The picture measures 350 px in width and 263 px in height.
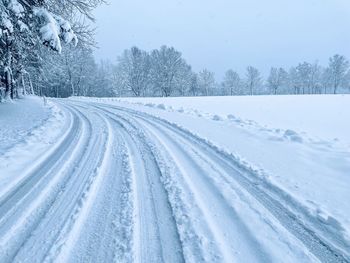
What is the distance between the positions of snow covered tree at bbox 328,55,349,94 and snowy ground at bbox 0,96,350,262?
71.9 metres

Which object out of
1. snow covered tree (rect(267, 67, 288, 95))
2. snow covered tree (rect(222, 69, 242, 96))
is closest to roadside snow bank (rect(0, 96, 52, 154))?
snow covered tree (rect(222, 69, 242, 96))

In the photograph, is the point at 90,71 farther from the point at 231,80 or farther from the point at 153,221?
the point at 153,221

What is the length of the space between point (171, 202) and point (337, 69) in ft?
257

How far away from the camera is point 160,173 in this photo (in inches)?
231

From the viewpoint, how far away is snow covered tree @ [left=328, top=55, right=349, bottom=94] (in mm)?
68625

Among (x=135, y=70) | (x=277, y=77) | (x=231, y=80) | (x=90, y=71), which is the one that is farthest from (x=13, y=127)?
(x=277, y=77)

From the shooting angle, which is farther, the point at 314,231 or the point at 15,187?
the point at 15,187

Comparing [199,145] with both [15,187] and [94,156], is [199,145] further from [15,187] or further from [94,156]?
[15,187]

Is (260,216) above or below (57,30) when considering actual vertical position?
below

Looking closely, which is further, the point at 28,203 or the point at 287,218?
the point at 28,203

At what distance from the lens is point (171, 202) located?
14.7 ft

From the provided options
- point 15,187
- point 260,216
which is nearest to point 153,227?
point 260,216

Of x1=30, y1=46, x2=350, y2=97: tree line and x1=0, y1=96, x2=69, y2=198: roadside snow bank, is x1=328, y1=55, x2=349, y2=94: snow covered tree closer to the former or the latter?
x1=30, y1=46, x2=350, y2=97: tree line

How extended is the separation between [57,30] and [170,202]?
6502 millimetres
